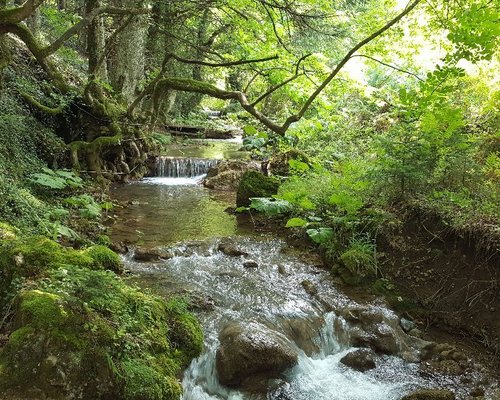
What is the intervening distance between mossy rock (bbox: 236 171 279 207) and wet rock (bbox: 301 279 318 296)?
3.40m

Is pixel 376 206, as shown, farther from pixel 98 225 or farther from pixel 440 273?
pixel 98 225

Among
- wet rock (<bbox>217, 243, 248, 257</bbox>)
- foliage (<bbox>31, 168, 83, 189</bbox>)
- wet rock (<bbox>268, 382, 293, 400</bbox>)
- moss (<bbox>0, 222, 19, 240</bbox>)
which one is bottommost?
wet rock (<bbox>268, 382, 293, 400</bbox>)

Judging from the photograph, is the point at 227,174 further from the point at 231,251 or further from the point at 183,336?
the point at 183,336

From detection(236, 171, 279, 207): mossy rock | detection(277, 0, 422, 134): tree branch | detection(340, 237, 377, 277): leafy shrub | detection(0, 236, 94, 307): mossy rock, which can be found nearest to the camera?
detection(0, 236, 94, 307): mossy rock

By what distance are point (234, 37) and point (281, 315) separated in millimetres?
8478

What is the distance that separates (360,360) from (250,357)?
4.73 feet

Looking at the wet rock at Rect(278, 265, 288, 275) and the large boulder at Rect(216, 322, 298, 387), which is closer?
the large boulder at Rect(216, 322, 298, 387)

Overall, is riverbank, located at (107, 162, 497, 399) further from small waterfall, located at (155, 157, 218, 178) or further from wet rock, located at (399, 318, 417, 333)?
small waterfall, located at (155, 157, 218, 178)

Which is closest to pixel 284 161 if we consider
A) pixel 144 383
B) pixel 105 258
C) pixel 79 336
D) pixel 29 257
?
pixel 105 258

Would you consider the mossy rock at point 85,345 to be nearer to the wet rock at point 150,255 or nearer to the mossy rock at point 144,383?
the mossy rock at point 144,383

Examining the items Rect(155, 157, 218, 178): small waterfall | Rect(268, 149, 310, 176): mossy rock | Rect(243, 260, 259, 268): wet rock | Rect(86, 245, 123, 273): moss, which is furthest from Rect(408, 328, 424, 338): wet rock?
Rect(155, 157, 218, 178): small waterfall

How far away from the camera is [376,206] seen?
22.2 feet

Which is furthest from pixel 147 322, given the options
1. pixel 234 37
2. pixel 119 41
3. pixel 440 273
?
pixel 119 41

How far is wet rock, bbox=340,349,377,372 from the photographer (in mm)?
4574
